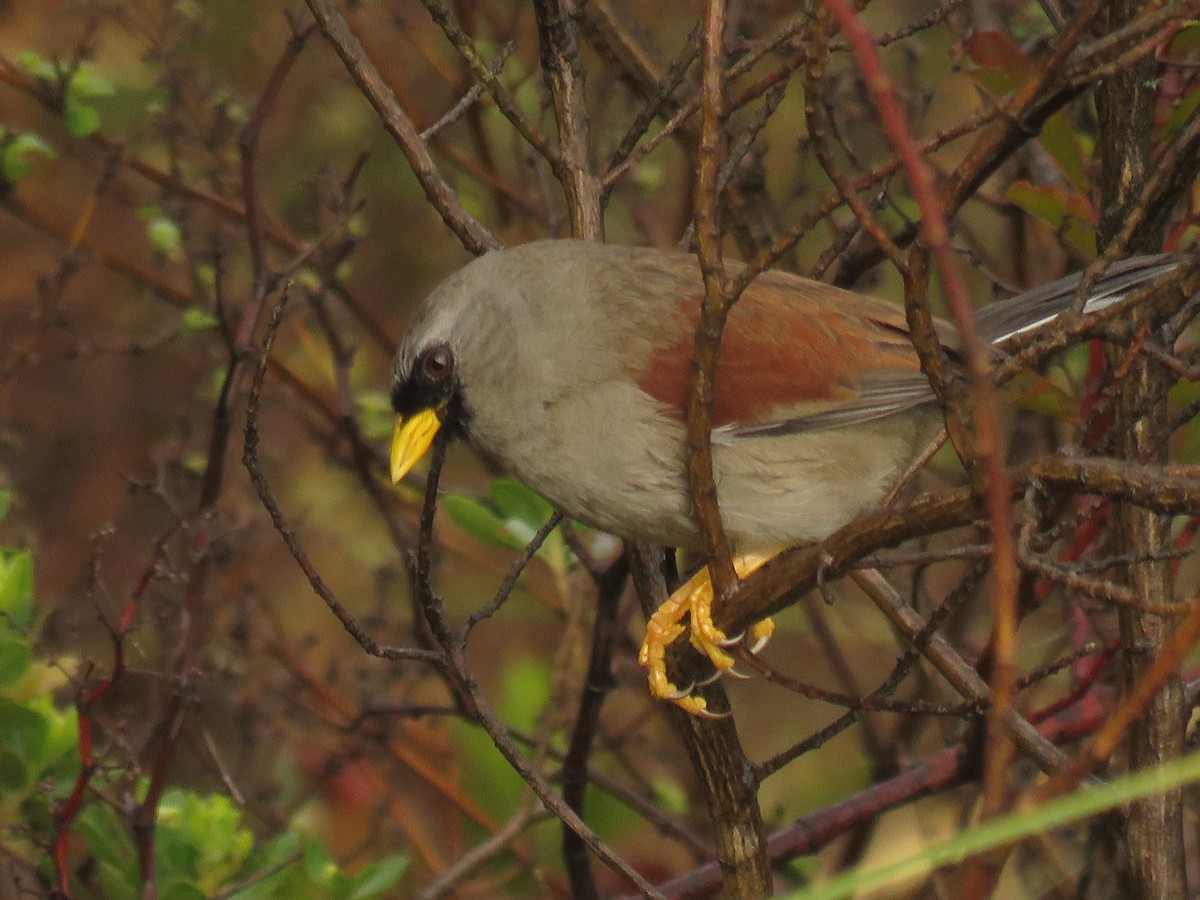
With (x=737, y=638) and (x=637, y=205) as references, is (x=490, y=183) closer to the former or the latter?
(x=637, y=205)

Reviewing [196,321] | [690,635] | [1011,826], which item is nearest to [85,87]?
[196,321]

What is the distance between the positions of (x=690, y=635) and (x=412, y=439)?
33.1 inches

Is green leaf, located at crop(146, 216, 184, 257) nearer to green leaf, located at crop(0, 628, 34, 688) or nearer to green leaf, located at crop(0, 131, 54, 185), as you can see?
green leaf, located at crop(0, 131, 54, 185)

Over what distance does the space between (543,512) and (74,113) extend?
1.74 metres

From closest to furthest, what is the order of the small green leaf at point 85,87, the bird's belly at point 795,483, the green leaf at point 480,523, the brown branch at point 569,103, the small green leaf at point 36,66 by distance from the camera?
1. the bird's belly at point 795,483
2. the brown branch at point 569,103
3. the green leaf at point 480,523
4. the small green leaf at point 36,66
5. the small green leaf at point 85,87

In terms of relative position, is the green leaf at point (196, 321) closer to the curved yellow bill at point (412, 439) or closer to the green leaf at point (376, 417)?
the green leaf at point (376, 417)

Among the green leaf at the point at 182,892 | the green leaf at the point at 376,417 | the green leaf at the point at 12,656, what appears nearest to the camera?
the green leaf at the point at 12,656

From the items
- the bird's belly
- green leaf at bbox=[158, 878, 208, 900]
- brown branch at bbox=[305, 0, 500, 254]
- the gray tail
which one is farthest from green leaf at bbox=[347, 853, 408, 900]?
the gray tail

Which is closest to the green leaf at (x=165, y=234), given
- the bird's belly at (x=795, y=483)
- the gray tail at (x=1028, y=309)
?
the bird's belly at (x=795, y=483)

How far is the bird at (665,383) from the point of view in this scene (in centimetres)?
332

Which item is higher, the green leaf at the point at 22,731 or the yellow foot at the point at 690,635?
the green leaf at the point at 22,731

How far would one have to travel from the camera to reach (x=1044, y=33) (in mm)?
4594

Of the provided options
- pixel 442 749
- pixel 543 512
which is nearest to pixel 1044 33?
pixel 543 512

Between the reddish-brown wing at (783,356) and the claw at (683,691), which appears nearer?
the claw at (683,691)
